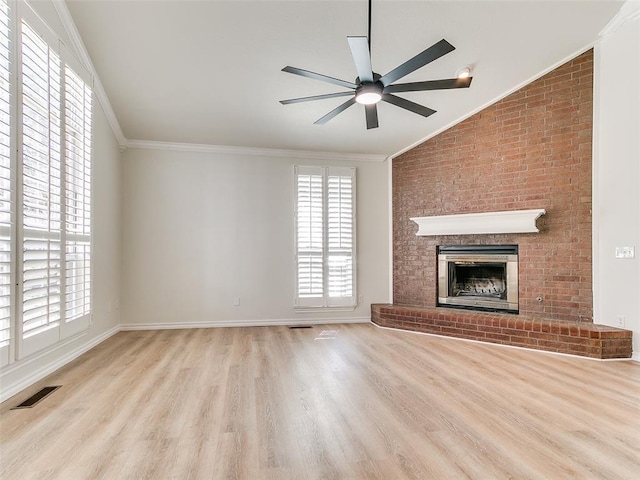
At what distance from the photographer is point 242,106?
4098mm

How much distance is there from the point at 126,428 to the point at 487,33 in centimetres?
438

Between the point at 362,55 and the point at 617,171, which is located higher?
the point at 362,55

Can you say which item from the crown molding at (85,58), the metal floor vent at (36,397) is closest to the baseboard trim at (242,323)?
the metal floor vent at (36,397)

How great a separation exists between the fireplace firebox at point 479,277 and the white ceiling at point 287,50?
1.87 meters

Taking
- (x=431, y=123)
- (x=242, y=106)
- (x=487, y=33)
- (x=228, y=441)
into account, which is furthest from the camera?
(x=431, y=123)

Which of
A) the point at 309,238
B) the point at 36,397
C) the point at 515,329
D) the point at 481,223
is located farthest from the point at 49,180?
the point at 515,329

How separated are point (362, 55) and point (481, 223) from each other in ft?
10.0

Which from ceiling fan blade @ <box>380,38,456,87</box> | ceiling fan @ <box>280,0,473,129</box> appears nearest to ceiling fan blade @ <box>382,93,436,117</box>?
ceiling fan @ <box>280,0,473,129</box>

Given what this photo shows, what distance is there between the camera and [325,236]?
5.28 m

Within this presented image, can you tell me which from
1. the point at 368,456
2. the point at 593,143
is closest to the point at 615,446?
the point at 368,456

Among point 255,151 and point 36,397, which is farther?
point 255,151

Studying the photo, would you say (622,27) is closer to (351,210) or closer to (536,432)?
(351,210)

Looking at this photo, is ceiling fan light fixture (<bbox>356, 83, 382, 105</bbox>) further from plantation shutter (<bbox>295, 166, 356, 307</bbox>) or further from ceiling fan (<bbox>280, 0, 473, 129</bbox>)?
plantation shutter (<bbox>295, 166, 356, 307</bbox>)

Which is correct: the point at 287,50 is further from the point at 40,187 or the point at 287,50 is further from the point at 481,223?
the point at 481,223
